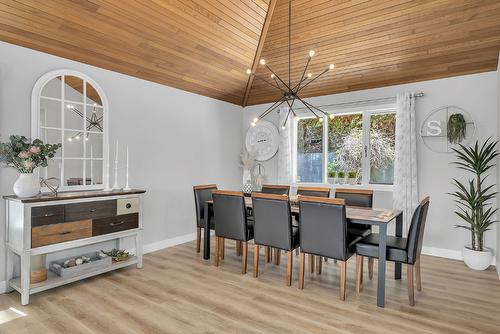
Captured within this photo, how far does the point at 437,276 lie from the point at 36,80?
496 cm

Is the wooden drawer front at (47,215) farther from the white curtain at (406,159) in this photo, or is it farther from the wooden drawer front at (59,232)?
the white curtain at (406,159)

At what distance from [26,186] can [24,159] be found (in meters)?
0.26

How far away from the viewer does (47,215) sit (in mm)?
2836

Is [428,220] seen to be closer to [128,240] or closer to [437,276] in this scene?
[437,276]

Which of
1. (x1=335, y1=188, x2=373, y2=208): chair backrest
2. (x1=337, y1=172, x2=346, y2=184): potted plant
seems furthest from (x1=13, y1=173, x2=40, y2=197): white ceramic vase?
(x1=337, y1=172, x2=346, y2=184): potted plant

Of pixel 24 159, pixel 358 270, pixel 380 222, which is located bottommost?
pixel 358 270

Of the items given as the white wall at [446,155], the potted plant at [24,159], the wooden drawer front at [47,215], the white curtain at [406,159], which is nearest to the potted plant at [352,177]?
the white curtain at [406,159]

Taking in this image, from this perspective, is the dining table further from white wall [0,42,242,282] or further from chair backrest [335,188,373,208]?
white wall [0,42,242,282]

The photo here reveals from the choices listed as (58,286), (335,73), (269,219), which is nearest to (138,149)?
(58,286)

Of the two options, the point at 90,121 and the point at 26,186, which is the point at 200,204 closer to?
the point at 90,121

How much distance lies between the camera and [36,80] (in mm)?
3152

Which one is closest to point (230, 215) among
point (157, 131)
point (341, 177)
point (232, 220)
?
point (232, 220)

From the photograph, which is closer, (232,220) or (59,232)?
(59,232)

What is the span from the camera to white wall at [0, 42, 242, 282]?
3020mm
